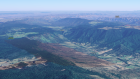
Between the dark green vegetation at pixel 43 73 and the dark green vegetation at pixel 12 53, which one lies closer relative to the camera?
the dark green vegetation at pixel 43 73

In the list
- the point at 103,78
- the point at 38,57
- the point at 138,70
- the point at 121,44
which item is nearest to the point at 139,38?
the point at 121,44

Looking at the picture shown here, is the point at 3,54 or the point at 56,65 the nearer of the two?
the point at 56,65

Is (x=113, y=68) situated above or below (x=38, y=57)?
below

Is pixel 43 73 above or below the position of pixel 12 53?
below

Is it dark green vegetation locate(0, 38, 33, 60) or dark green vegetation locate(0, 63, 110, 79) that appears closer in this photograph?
dark green vegetation locate(0, 63, 110, 79)

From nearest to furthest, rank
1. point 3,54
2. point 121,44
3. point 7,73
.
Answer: point 7,73 → point 3,54 → point 121,44

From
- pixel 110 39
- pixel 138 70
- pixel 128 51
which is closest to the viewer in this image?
pixel 138 70

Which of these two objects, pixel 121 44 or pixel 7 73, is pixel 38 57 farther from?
pixel 121 44

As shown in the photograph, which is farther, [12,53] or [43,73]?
[12,53]

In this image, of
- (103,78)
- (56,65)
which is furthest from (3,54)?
(103,78)
